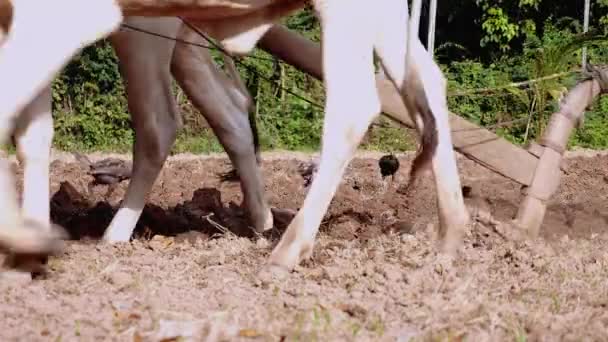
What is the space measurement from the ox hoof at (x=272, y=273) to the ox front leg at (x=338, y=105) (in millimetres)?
80

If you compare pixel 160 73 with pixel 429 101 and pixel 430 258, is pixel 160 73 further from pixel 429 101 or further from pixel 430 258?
pixel 430 258

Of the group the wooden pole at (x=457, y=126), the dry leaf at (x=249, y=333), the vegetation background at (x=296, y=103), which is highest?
the wooden pole at (x=457, y=126)

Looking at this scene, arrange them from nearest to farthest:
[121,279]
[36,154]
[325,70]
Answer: [121,279] < [36,154] < [325,70]

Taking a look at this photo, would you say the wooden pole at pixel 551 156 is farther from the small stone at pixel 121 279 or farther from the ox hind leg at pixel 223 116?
the small stone at pixel 121 279

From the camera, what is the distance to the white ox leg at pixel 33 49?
352cm

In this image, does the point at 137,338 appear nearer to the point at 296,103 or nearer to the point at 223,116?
the point at 223,116

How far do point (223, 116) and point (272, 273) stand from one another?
2.09m

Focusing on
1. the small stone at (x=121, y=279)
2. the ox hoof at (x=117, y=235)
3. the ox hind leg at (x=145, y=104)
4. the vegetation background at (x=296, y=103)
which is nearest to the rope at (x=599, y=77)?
the ox hind leg at (x=145, y=104)

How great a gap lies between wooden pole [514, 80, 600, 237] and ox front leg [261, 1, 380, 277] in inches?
43.6

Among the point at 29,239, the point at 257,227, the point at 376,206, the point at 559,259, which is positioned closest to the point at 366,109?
the point at 559,259

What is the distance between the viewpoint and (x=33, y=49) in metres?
3.69

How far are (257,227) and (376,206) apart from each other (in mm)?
1111

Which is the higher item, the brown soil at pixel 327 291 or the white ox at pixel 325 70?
the white ox at pixel 325 70

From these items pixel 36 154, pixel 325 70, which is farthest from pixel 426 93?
pixel 36 154
